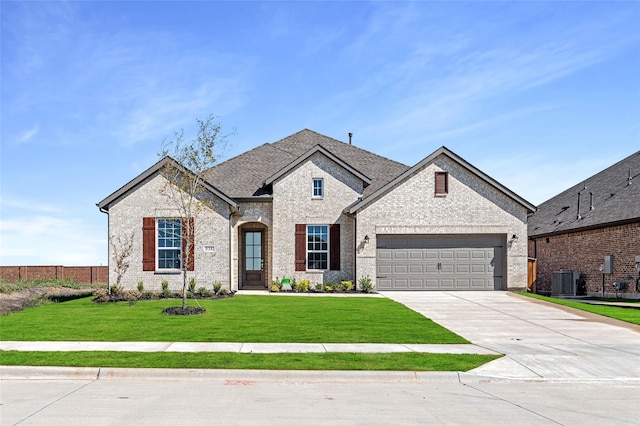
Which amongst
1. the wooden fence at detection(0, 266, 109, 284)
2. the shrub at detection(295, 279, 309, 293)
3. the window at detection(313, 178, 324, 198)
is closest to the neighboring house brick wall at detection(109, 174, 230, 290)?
the shrub at detection(295, 279, 309, 293)

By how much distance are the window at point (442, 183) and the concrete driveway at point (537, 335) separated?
15.8ft

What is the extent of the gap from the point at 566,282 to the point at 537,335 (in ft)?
49.4

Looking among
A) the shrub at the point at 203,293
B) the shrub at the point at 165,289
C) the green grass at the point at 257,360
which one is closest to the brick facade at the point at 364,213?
the shrub at the point at 203,293

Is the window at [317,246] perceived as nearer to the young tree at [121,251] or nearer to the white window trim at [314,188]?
the white window trim at [314,188]

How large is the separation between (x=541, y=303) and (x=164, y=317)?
1360cm

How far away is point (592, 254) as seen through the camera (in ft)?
88.2

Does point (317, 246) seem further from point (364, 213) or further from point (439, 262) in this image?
point (439, 262)

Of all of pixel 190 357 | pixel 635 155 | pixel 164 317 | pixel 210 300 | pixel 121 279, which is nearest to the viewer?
pixel 190 357

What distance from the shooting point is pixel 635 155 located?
31.7 metres

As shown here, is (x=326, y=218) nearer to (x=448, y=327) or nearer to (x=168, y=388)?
(x=448, y=327)

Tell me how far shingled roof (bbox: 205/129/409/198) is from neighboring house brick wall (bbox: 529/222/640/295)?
944 cm

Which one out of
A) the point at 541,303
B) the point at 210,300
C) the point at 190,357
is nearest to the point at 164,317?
the point at 210,300

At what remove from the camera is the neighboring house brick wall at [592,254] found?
24.2 m

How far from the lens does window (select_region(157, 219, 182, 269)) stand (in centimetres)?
2345
